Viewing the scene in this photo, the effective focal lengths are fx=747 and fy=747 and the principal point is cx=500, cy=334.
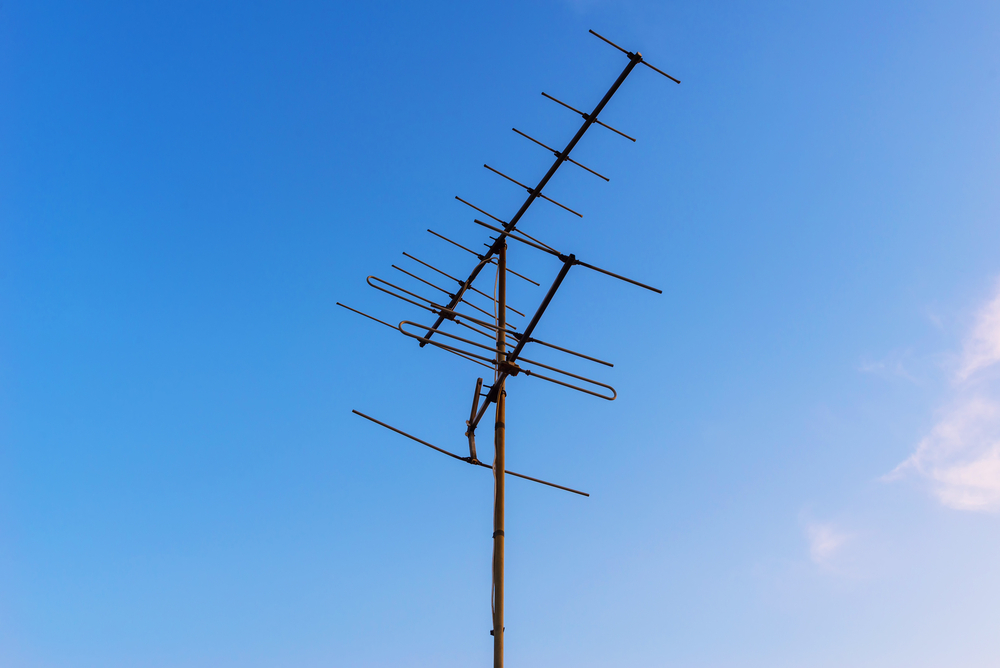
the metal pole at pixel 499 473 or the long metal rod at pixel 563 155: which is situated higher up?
the long metal rod at pixel 563 155

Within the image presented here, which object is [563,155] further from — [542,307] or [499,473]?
[499,473]

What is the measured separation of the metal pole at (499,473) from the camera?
6.56 m

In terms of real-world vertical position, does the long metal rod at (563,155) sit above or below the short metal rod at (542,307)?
above

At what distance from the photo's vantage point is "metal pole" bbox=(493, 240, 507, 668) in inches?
258

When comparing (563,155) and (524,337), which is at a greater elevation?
(563,155)

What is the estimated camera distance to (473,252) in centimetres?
898

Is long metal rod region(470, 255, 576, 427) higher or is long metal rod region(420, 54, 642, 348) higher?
long metal rod region(420, 54, 642, 348)

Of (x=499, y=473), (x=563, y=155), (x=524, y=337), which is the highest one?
(x=563, y=155)

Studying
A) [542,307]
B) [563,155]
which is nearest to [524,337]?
[542,307]

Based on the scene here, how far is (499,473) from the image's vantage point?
7379 mm

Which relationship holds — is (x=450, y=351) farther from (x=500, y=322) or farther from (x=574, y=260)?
(x=574, y=260)

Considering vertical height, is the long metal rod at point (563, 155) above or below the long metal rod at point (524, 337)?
above

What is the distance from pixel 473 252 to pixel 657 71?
289 centimetres

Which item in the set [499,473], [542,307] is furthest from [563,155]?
[499,473]
